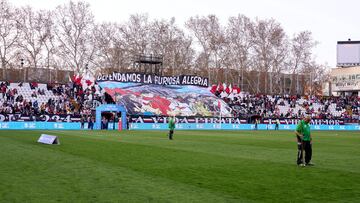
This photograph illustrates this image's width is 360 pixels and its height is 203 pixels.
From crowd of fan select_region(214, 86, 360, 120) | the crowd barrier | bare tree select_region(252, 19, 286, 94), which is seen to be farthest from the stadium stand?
bare tree select_region(252, 19, 286, 94)

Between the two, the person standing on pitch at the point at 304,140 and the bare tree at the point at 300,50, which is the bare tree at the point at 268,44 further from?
the person standing on pitch at the point at 304,140

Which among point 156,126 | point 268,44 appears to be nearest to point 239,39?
point 268,44

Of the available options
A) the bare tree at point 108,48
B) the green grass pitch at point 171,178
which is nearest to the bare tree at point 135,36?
the bare tree at point 108,48

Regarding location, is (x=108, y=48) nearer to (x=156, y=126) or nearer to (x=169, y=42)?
(x=169, y=42)

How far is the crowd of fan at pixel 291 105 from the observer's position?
243 feet

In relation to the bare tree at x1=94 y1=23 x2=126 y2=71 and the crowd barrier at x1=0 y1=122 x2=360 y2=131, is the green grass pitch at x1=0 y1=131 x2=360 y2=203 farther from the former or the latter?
the bare tree at x1=94 y1=23 x2=126 y2=71

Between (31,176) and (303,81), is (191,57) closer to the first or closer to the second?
(303,81)

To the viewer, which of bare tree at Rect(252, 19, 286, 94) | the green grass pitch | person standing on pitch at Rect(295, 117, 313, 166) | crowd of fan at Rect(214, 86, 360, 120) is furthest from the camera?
bare tree at Rect(252, 19, 286, 94)

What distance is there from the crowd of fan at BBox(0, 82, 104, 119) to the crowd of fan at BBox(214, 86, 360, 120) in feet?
70.1

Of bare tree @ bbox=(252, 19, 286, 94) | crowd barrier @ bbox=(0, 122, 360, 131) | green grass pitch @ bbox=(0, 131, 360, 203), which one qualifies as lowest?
green grass pitch @ bbox=(0, 131, 360, 203)

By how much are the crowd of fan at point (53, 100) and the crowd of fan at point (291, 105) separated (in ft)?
70.1

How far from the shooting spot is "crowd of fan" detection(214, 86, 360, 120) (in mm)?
74062

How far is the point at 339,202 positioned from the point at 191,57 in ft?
278

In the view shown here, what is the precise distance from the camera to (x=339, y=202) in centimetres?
1030
